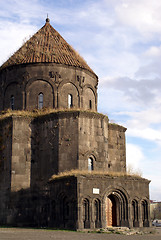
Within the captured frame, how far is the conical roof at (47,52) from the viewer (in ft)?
92.6

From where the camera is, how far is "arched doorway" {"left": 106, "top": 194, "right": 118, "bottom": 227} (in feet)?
72.4

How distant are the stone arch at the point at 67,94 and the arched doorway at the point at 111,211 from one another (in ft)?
28.0

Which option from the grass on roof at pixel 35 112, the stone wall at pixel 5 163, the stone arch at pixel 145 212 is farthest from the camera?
the grass on roof at pixel 35 112

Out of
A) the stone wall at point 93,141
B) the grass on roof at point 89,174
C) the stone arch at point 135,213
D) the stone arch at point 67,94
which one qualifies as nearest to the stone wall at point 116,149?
the stone wall at point 93,141

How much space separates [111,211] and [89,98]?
10232 millimetres

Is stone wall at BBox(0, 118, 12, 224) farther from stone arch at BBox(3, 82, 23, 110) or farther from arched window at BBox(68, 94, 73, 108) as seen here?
arched window at BBox(68, 94, 73, 108)

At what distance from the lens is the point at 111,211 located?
22703mm

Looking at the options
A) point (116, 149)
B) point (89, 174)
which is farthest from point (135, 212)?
point (116, 149)

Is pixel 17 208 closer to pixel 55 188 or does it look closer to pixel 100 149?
pixel 55 188

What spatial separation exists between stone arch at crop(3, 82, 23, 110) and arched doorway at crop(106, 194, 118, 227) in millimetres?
10196

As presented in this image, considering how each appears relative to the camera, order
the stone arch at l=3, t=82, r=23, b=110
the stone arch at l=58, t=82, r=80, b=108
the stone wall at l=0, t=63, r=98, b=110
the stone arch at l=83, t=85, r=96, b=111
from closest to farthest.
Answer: the stone wall at l=0, t=63, r=98, b=110
the stone arch at l=58, t=82, r=80, b=108
the stone arch at l=3, t=82, r=23, b=110
the stone arch at l=83, t=85, r=96, b=111

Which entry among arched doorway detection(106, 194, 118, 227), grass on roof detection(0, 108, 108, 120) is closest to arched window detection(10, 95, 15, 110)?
grass on roof detection(0, 108, 108, 120)

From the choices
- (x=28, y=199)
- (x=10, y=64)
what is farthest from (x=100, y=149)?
(x=10, y=64)

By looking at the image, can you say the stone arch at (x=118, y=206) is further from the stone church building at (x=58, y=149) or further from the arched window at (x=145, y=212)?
the arched window at (x=145, y=212)
